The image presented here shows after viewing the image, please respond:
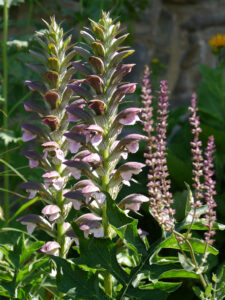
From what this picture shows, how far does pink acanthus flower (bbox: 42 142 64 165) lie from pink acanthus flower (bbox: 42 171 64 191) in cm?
4

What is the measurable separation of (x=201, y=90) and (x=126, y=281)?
7.51 ft

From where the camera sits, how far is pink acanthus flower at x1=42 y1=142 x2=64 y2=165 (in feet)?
3.97

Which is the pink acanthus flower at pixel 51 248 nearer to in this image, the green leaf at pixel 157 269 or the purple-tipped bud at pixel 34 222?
the purple-tipped bud at pixel 34 222

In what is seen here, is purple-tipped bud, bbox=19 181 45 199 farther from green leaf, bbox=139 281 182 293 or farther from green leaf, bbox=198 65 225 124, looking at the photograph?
green leaf, bbox=198 65 225 124

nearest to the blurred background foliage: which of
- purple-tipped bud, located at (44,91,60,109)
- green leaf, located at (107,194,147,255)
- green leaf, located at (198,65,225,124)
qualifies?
green leaf, located at (198,65,225,124)

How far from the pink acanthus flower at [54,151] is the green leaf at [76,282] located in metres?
0.25

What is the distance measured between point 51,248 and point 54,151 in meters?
0.24

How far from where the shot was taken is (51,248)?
4.00ft

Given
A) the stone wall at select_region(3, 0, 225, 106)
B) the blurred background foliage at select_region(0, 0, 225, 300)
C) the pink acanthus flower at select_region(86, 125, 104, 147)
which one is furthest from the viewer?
the stone wall at select_region(3, 0, 225, 106)

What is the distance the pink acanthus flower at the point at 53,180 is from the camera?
1210mm

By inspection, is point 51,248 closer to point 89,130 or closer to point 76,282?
point 76,282

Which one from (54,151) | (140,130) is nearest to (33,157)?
(54,151)

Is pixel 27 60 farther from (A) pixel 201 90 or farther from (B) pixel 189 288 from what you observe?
(B) pixel 189 288

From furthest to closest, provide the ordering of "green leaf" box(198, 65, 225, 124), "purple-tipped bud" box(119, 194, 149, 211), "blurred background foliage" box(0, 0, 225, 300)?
"green leaf" box(198, 65, 225, 124), "blurred background foliage" box(0, 0, 225, 300), "purple-tipped bud" box(119, 194, 149, 211)
